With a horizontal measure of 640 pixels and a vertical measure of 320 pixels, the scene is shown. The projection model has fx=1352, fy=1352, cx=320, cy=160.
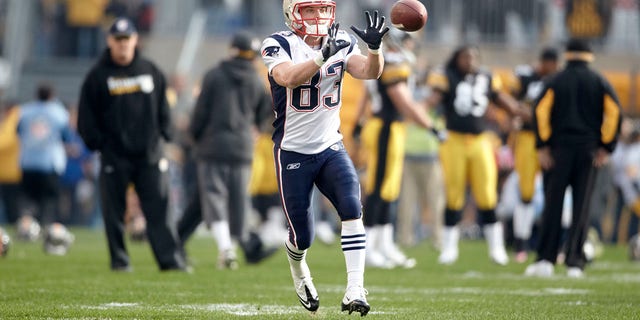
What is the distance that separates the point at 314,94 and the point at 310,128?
20cm

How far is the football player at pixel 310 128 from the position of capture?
7.79m

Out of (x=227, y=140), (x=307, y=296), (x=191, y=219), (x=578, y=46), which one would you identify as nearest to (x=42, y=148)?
(x=191, y=219)

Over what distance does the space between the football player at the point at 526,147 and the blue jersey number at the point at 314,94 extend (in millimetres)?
6539

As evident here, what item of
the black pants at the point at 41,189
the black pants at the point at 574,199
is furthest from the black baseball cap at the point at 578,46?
the black pants at the point at 41,189

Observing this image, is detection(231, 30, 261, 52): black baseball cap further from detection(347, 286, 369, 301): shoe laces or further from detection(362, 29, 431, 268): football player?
detection(347, 286, 369, 301): shoe laces

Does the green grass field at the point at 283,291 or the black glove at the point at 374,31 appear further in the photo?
the green grass field at the point at 283,291

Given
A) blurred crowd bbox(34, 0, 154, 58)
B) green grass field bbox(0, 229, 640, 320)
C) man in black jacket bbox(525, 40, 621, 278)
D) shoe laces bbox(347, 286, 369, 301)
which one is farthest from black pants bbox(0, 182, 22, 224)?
shoe laces bbox(347, 286, 369, 301)

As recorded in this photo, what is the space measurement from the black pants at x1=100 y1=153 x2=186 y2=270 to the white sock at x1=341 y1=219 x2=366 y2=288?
413 cm

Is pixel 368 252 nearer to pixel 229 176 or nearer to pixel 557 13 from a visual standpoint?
pixel 229 176

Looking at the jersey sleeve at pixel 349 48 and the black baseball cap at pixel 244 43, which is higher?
the jersey sleeve at pixel 349 48

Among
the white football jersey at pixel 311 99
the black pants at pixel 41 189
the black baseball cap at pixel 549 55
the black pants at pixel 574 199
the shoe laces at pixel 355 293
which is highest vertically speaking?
the white football jersey at pixel 311 99

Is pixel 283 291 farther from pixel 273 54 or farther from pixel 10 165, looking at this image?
pixel 10 165

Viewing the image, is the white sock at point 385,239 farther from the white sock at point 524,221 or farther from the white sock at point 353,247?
the white sock at point 353,247

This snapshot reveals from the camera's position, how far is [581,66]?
11.9 metres
